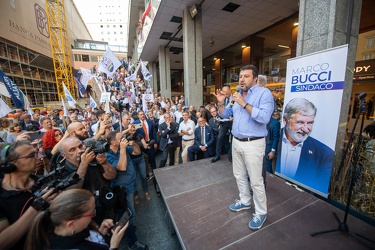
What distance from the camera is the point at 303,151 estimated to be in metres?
2.83

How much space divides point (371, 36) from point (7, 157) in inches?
386

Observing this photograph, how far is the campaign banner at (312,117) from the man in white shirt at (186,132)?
2149 mm

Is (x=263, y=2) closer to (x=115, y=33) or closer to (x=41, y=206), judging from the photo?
(x=41, y=206)

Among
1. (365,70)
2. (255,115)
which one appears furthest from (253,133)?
Answer: (365,70)

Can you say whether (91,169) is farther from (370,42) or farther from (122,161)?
(370,42)

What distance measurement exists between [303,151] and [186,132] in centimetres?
258

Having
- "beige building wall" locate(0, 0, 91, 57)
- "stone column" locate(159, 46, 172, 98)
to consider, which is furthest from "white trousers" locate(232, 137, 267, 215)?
"beige building wall" locate(0, 0, 91, 57)

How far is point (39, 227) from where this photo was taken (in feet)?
3.46

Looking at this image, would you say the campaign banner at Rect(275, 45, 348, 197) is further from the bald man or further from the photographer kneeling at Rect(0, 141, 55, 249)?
the bald man

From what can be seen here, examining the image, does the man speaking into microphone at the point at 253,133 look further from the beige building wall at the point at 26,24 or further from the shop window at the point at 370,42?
the beige building wall at the point at 26,24

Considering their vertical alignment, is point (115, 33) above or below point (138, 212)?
above

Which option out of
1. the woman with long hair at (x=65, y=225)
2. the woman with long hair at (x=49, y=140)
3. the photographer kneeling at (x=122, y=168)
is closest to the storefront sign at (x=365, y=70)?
the photographer kneeling at (x=122, y=168)

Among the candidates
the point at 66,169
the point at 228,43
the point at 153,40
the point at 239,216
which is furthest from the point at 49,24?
the point at 239,216

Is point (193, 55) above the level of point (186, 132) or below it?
above
